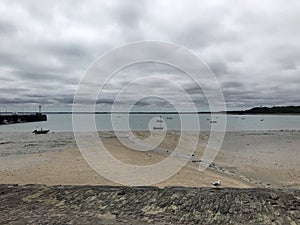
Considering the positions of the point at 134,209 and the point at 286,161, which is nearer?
the point at 134,209

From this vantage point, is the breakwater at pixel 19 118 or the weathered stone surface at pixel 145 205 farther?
the breakwater at pixel 19 118

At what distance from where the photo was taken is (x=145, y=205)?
4879 millimetres

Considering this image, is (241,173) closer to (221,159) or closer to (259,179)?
(259,179)

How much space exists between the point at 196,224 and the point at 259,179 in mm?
11759

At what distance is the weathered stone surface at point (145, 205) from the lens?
4.27 meters

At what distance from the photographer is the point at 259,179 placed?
14836mm

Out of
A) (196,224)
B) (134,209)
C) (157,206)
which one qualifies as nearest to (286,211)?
(196,224)

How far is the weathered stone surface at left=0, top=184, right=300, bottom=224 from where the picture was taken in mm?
4270

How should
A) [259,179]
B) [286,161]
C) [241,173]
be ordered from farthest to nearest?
[286,161]
[241,173]
[259,179]

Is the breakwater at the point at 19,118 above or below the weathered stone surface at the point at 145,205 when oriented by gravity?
above

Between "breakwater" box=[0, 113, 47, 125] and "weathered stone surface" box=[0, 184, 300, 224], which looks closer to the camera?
"weathered stone surface" box=[0, 184, 300, 224]

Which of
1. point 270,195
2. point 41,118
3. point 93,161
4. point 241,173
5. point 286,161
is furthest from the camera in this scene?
point 41,118

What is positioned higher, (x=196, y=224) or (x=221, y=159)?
(x=196, y=224)

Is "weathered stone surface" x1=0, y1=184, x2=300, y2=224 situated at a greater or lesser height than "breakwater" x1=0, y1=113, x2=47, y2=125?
lesser
